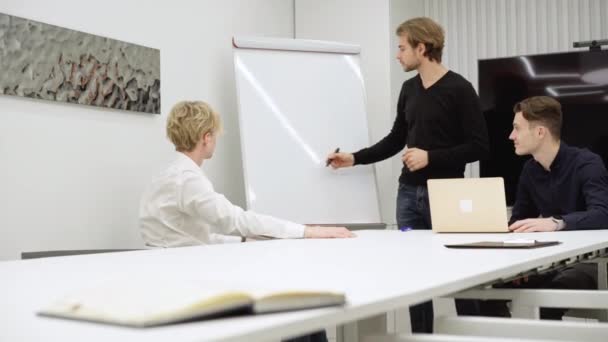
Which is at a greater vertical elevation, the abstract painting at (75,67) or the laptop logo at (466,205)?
the abstract painting at (75,67)

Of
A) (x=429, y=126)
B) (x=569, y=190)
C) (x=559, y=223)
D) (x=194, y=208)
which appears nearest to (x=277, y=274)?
(x=194, y=208)

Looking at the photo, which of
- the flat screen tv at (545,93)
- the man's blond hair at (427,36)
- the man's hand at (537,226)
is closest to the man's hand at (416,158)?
the man's blond hair at (427,36)

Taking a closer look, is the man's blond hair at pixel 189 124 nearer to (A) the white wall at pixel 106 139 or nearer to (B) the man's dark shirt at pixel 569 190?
(A) the white wall at pixel 106 139

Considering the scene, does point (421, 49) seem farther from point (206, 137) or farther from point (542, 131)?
point (206, 137)

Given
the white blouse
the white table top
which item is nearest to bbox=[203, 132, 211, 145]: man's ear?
the white blouse

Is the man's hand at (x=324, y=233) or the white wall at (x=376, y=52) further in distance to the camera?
the white wall at (x=376, y=52)

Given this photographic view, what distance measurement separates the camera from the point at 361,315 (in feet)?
2.89

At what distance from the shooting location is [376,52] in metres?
4.80

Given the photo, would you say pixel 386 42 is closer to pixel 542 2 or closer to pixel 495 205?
pixel 542 2

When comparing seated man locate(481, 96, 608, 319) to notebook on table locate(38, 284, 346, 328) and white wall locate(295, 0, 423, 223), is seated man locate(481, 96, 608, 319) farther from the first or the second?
notebook on table locate(38, 284, 346, 328)

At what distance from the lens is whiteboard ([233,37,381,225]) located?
4.19 metres

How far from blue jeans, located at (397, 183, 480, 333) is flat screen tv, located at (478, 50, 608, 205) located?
1.24m

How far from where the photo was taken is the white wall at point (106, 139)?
3.25 m

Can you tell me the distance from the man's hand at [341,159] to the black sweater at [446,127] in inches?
22.5
